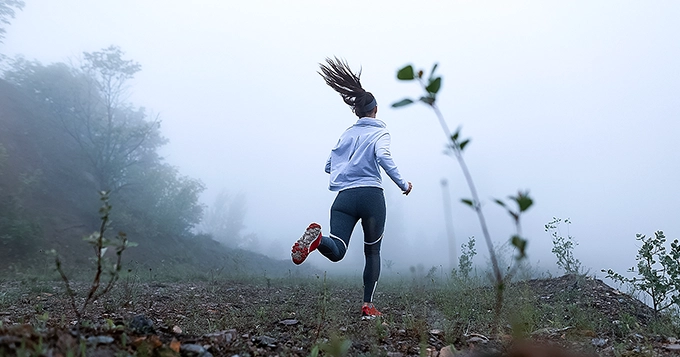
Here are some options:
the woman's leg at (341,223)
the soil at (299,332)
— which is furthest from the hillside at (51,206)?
the woman's leg at (341,223)

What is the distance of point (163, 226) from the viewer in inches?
1116

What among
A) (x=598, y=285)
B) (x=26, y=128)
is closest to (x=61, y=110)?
(x=26, y=128)

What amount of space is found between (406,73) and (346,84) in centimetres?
396

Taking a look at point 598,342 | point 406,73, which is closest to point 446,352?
point 598,342

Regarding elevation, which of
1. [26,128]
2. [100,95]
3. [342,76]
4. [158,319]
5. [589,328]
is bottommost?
[158,319]

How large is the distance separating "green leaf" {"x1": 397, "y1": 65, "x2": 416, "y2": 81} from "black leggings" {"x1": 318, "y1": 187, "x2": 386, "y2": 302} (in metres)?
3.02

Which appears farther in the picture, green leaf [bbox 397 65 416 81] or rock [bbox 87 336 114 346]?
rock [bbox 87 336 114 346]

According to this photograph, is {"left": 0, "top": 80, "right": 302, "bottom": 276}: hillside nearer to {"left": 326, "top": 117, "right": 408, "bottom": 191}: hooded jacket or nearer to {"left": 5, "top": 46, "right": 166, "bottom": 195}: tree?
{"left": 5, "top": 46, "right": 166, "bottom": 195}: tree

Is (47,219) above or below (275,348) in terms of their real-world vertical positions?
above

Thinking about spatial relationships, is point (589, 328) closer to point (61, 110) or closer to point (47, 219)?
point (47, 219)

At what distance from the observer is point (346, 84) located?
5176mm

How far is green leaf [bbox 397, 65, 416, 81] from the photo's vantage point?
1.30 meters

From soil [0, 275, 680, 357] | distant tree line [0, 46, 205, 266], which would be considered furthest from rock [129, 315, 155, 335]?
distant tree line [0, 46, 205, 266]

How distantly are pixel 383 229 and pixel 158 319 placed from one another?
2.28m
